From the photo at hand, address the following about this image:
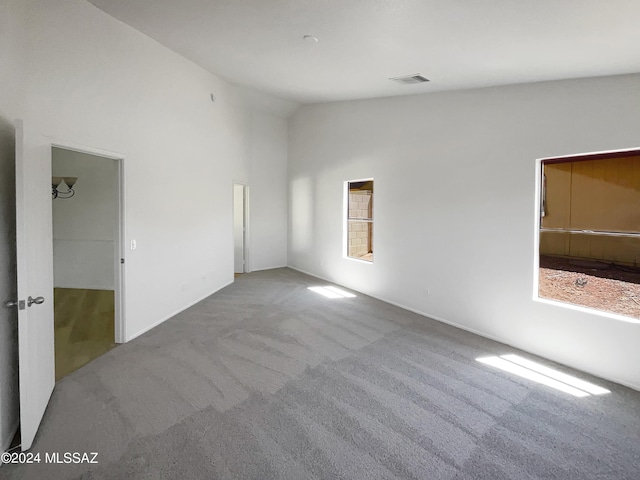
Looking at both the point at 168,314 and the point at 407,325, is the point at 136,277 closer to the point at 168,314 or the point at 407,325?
the point at 168,314

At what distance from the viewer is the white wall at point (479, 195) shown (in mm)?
3078

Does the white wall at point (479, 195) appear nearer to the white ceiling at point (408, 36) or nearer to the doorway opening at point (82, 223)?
the white ceiling at point (408, 36)

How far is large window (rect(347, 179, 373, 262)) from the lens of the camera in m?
5.99

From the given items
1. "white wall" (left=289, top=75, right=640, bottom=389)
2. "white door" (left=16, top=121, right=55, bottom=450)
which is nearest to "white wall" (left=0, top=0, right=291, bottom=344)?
"white door" (left=16, top=121, right=55, bottom=450)

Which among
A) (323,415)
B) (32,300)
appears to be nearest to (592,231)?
(323,415)

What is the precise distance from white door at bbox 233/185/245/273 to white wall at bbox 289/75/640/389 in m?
2.38

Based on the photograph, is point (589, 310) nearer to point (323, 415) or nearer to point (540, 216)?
point (540, 216)

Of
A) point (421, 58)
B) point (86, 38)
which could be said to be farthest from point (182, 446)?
point (421, 58)

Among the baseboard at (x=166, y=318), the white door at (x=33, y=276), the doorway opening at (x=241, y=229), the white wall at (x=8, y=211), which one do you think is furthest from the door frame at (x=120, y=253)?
the doorway opening at (x=241, y=229)

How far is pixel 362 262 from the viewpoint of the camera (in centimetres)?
604

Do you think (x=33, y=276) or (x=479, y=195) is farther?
(x=479, y=195)

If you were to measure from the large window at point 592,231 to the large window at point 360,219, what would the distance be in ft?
9.11

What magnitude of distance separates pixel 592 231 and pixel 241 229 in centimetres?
627

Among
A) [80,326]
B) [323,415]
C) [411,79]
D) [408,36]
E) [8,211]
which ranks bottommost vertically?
[323,415]
